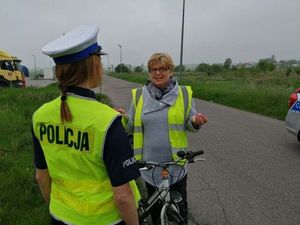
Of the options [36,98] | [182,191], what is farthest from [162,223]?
[36,98]

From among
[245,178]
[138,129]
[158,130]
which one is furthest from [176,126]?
[245,178]

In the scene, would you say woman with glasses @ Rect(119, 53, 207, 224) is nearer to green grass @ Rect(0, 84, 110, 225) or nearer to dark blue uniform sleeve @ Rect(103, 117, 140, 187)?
green grass @ Rect(0, 84, 110, 225)

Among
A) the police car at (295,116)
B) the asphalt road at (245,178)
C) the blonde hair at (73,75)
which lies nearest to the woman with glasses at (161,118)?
the blonde hair at (73,75)

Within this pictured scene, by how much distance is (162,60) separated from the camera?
3.12m

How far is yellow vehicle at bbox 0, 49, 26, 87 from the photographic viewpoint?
105 ft

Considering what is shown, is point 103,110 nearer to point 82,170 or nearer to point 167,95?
point 82,170

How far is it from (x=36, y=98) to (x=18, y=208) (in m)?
14.7

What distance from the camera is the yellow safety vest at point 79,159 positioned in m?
1.77

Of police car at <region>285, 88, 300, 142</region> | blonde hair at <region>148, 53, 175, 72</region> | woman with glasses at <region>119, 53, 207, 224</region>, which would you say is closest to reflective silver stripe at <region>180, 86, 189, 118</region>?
woman with glasses at <region>119, 53, 207, 224</region>

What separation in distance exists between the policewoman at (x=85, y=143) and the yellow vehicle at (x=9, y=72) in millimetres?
31989

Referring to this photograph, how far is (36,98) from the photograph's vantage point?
18859mm

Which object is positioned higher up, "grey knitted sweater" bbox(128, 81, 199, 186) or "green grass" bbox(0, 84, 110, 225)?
"grey knitted sweater" bbox(128, 81, 199, 186)

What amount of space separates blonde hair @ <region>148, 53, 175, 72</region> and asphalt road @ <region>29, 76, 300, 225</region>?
2179 mm

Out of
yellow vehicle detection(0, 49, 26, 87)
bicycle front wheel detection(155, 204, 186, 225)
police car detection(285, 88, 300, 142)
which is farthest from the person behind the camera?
yellow vehicle detection(0, 49, 26, 87)
